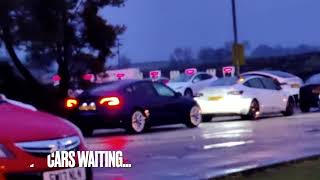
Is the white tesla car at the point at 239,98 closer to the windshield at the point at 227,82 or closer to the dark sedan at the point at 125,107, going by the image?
the windshield at the point at 227,82

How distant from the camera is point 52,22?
2564cm

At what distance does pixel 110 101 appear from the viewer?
1989 cm

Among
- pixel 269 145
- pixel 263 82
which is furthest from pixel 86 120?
pixel 263 82

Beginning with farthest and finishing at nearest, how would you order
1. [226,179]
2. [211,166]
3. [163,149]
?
[163,149], [211,166], [226,179]

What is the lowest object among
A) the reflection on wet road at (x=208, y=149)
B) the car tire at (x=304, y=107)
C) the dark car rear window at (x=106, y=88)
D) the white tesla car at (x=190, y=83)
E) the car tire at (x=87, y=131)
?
the reflection on wet road at (x=208, y=149)

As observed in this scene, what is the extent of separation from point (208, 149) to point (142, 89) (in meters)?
6.39

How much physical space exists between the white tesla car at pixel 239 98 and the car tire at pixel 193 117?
2632 mm

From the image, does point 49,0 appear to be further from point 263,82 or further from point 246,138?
point 246,138

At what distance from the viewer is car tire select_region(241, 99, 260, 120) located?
2470 cm

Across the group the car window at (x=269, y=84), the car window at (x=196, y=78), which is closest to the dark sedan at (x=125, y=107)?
the car window at (x=269, y=84)

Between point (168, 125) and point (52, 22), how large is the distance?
550 cm

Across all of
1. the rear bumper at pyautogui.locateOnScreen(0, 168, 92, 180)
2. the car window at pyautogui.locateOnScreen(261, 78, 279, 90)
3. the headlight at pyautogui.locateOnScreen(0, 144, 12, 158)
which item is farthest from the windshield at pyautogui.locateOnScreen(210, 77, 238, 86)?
the headlight at pyautogui.locateOnScreen(0, 144, 12, 158)

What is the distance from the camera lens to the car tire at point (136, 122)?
64.8ft

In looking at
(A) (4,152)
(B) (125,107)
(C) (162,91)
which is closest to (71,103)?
(B) (125,107)
